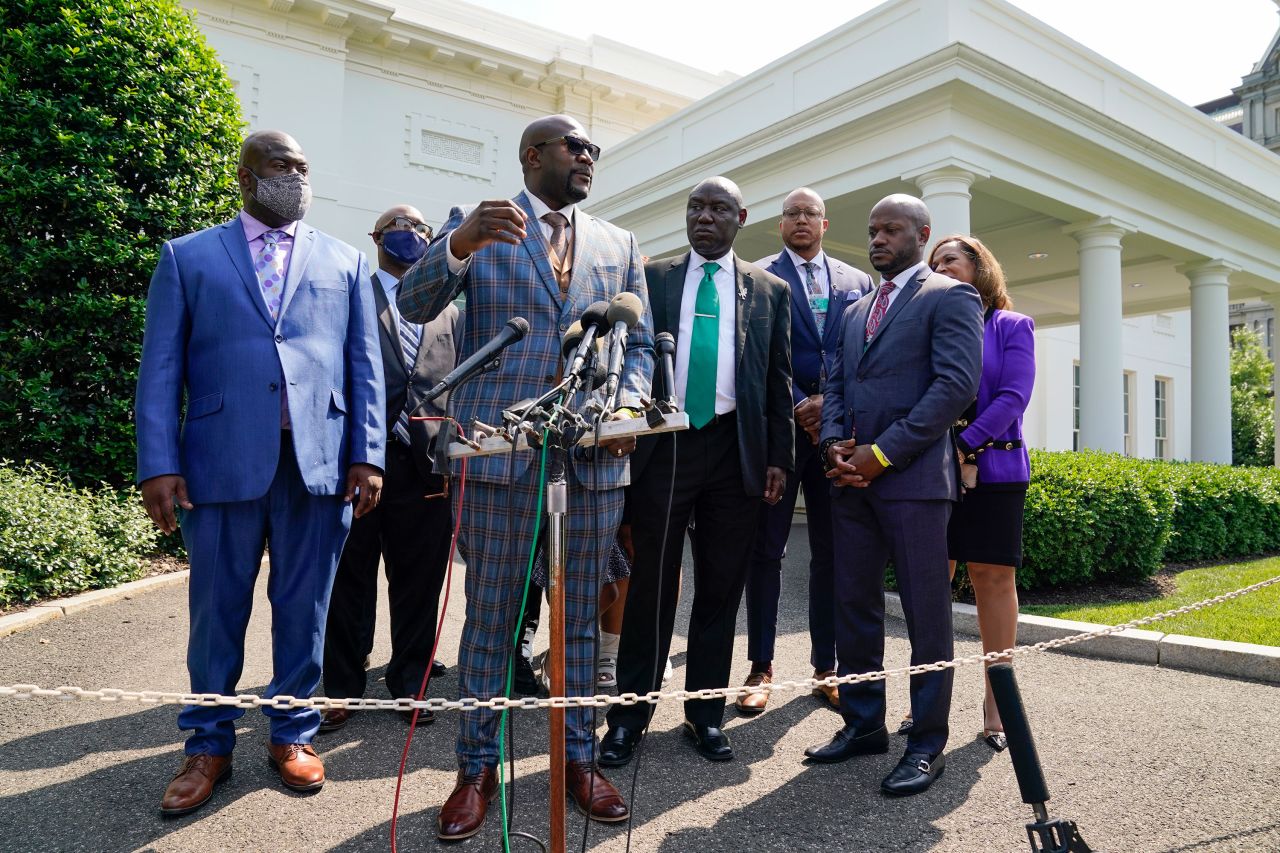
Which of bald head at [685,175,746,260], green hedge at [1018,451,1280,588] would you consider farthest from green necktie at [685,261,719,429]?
green hedge at [1018,451,1280,588]

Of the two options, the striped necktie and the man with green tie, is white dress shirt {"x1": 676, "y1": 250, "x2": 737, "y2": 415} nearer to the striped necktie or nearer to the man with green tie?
the man with green tie

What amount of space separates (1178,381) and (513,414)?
105ft

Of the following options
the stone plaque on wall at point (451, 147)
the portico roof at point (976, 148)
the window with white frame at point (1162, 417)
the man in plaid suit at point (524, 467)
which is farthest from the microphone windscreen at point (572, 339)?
the window with white frame at point (1162, 417)

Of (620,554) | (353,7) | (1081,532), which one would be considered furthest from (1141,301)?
(620,554)

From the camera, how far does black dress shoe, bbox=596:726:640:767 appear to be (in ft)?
11.4

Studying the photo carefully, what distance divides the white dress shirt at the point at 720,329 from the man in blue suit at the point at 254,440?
1343 mm

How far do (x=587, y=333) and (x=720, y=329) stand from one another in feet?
5.61

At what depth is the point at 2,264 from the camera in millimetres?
7383

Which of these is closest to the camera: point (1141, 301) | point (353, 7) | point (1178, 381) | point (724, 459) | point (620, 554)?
point (724, 459)

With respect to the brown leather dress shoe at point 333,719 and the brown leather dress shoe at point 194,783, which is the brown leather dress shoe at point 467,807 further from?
the brown leather dress shoe at point 333,719

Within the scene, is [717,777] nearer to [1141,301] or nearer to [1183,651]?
[1183,651]

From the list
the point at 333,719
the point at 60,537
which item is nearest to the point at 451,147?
the point at 60,537

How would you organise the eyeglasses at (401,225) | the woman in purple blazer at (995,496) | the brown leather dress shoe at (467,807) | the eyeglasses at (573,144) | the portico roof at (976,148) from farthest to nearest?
the portico roof at (976,148)
the eyeglasses at (401,225)
the woman in purple blazer at (995,496)
the eyeglasses at (573,144)
the brown leather dress shoe at (467,807)

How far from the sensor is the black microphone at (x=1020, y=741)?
2449 millimetres
